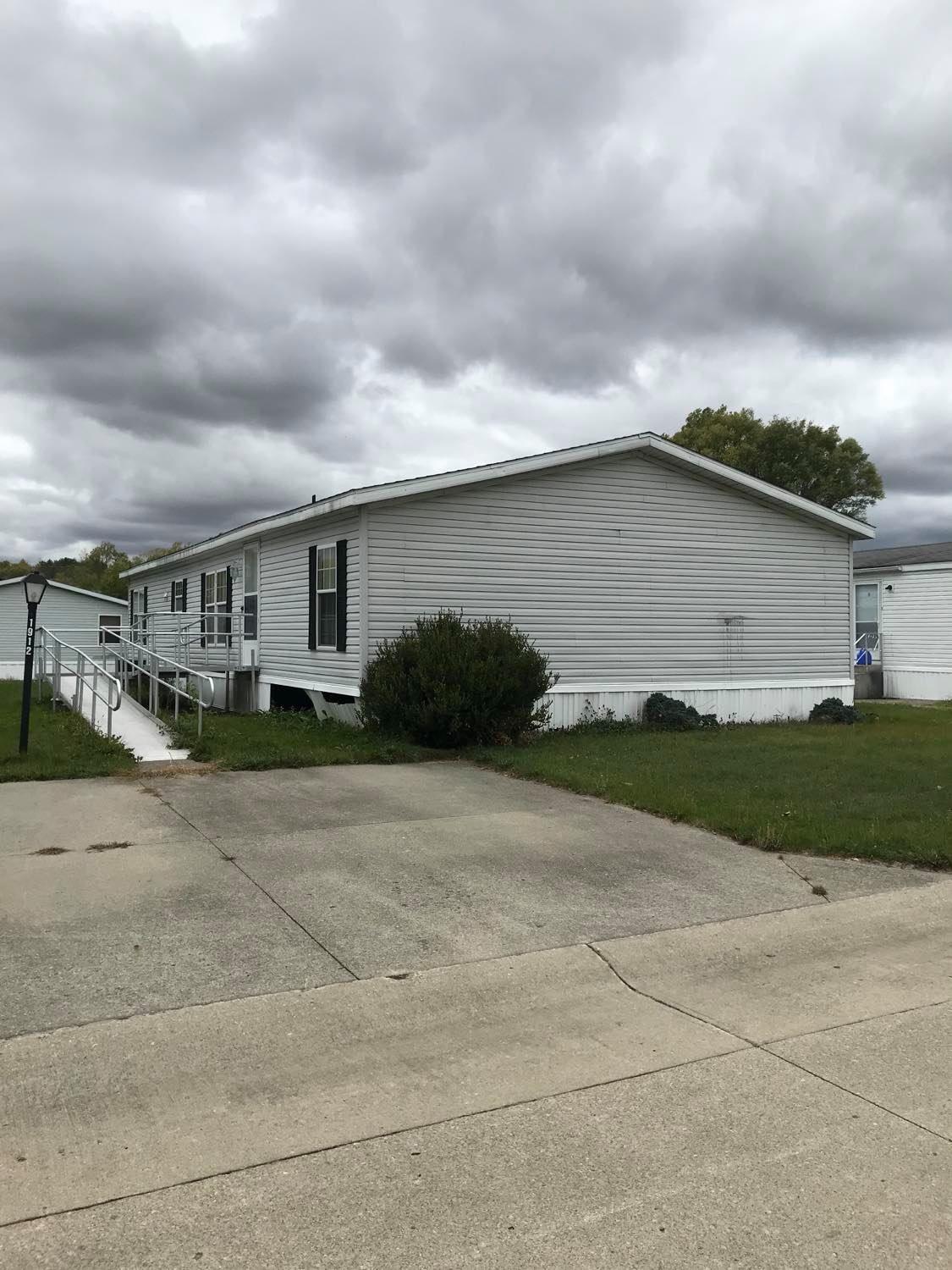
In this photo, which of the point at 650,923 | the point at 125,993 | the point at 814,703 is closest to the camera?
the point at 125,993

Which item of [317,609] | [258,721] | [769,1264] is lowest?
[769,1264]

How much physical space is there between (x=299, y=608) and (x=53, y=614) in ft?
82.4

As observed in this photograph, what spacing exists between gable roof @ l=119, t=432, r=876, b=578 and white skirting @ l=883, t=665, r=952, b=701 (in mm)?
9325

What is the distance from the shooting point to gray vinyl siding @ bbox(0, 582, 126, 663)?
3738 cm

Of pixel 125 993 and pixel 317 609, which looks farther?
pixel 317 609

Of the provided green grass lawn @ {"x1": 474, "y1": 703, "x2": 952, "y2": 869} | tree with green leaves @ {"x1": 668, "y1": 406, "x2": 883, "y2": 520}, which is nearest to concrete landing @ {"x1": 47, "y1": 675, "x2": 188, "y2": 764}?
green grass lawn @ {"x1": 474, "y1": 703, "x2": 952, "y2": 869}

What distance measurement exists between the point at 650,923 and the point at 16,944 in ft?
11.9

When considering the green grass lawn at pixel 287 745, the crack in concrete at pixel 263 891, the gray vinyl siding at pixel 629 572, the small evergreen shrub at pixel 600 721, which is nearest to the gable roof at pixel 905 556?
the gray vinyl siding at pixel 629 572

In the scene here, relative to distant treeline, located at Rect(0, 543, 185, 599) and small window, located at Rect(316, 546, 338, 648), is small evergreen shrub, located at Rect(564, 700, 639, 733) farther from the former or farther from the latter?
distant treeline, located at Rect(0, 543, 185, 599)

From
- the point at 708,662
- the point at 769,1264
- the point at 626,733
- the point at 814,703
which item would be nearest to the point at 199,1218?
the point at 769,1264

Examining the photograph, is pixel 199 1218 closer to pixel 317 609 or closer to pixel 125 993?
pixel 125 993

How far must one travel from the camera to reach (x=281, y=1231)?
2961 millimetres

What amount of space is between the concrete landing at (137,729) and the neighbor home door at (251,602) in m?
2.81

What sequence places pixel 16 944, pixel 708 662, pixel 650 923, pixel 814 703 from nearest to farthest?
pixel 16 944 → pixel 650 923 → pixel 708 662 → pixel 814 703
